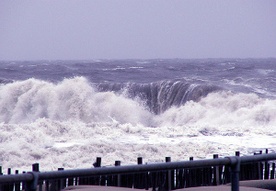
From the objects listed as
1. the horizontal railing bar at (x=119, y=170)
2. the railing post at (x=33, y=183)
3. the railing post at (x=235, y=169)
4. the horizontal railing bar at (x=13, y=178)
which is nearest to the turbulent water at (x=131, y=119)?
the railing post at (x=235, y=169)

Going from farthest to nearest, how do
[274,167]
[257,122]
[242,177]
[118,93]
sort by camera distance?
[118,93] → [257,122] → [274,167] → [242,177]

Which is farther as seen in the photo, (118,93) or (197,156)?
(118,93)

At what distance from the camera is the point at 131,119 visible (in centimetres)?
3008

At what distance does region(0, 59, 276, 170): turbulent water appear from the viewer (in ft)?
57.5

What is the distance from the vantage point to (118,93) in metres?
36.0

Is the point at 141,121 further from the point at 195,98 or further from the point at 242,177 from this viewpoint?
the point at 242,177

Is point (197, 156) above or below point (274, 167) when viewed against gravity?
below

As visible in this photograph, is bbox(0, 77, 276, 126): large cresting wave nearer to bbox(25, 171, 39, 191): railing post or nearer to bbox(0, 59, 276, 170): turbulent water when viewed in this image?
bbox(0, 59, 276, 170): turbulent water

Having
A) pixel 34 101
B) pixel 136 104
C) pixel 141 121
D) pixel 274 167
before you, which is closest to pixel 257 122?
pixel 141 121

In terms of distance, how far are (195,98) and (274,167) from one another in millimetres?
23388

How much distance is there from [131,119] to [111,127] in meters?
6.97

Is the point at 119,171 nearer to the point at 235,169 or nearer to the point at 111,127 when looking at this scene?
the point at 235,169

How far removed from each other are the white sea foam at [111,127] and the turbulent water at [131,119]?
30 millimetres

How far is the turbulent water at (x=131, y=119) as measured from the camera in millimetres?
17516
